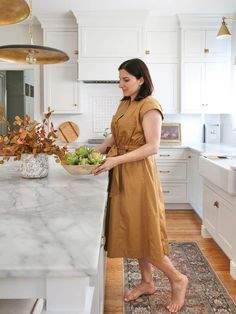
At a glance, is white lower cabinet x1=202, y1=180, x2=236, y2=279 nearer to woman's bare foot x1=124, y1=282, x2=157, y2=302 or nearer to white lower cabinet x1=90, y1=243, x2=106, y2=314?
woman's bare foot x1=124, y1=282, x2=157, y2=302

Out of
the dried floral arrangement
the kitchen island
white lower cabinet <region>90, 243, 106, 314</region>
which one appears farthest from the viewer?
the dried floral arrangement

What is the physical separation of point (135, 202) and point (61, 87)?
307 centimetres

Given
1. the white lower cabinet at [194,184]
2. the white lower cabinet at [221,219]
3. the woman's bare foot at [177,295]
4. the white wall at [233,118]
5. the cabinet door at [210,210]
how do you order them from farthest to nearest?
the white wall at [233,118], the white lower cabinet at [194,184], the cabinet door at [210,210], the white lower cabinet at [221,219], the woman's bare foot at [177,295]

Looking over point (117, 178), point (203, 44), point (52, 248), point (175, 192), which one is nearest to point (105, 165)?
point (117, 178)

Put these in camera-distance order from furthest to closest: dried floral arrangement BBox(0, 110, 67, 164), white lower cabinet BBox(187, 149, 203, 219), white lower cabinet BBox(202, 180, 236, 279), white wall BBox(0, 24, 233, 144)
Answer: white wall BBox(0, 24, 233, 144) < white lower cabinet BBox(187, 149, 203, 219) < white lower cabinet BBox(202, 180, 236, 279) < dried floral arrangement BBox(0, 110, 67, 164)

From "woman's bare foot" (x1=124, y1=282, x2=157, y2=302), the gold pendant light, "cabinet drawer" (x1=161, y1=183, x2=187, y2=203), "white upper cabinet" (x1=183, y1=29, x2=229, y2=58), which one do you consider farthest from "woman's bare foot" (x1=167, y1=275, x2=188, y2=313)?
"white upper cabinet" (x1=183, y1=29, x2=229, y2=58)

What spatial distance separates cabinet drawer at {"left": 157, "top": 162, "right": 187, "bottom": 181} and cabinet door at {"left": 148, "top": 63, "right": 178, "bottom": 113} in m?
0.72

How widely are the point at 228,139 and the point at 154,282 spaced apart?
2.78 metres

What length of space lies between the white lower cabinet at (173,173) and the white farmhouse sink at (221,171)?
3.93 ft

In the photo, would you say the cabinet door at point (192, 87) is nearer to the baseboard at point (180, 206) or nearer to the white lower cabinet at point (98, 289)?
the baseboard at point (180, 206)

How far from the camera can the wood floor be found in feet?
7.39

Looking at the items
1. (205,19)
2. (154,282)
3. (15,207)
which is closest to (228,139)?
(205,19)

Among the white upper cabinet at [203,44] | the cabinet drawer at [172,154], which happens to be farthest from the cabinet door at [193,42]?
the cabinet drawer at [172,154]

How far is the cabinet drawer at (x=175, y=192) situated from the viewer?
4480 mm
